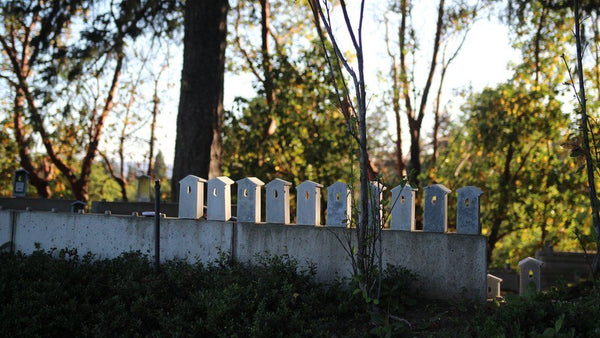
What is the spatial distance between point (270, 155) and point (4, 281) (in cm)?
872

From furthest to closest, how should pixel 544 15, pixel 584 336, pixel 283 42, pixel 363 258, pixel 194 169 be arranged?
1. pixel 283 42
2. pixel 544 15
3. pixel 194 169
4. pixel 363 258
5. pixel 584 336

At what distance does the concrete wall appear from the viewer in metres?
6.39

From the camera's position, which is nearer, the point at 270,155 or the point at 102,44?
the point at 102,44

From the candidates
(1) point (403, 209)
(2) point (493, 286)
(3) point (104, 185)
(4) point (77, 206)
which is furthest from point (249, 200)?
(3) point (104, 185)

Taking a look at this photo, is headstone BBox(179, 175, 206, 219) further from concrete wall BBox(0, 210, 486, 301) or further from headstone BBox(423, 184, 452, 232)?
headstone BBox(423, 184, 452, 232)

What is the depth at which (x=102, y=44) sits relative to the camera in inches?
533

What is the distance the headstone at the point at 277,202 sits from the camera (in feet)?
24.5

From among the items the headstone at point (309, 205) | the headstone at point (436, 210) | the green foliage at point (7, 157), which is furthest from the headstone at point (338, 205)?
the green foliage at point (7, 157)

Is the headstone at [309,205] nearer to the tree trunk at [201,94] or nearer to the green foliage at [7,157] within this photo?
the tree trunk at [201,94]

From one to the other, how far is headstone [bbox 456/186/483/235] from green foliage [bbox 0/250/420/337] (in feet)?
2.74

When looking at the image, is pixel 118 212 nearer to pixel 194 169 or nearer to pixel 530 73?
pixel 194 169

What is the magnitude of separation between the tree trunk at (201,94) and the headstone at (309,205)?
12.9 ft

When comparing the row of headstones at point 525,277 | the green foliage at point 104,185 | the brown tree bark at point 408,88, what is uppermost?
the brown tree bark at point 408,88

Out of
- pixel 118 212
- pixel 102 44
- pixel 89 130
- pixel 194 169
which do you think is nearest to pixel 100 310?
pixel 118 212
